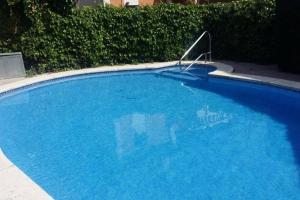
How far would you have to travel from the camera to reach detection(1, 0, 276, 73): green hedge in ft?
45.8

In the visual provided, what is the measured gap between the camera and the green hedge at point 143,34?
1396 cm

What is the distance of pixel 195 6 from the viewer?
15742mm

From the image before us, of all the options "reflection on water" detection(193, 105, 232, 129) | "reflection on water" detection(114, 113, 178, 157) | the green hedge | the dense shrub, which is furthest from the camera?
the green hedge

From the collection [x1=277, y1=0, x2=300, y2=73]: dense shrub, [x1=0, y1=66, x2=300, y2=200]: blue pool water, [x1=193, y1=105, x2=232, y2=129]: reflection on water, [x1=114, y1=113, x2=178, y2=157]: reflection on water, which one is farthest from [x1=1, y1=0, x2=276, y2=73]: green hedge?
[x1=114, y1=113, x2=178, y2=157]: reflection on water

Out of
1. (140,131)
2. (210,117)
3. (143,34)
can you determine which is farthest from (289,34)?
(140,131)

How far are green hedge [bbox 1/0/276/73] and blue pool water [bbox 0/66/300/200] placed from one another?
1.99m

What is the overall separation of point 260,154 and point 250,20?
8367 millimetres

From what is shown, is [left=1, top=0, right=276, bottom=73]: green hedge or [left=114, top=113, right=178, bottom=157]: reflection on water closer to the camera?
[left=114, top=113, right=178, bottom=157]: reflection on water

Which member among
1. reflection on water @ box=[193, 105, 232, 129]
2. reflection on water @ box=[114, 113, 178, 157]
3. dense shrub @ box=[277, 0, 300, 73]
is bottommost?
reflection on water @ box=[193, 105, 232, 129]

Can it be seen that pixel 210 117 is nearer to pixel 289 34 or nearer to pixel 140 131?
pixel 140 131

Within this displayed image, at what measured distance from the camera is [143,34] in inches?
610

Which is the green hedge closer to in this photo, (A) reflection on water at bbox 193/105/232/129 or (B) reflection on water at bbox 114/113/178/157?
(A) reflection on water at bbox 193/105/232/129

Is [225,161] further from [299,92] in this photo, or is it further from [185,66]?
[185,66]

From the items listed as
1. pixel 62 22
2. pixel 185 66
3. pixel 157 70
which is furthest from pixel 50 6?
pixel 185 66
